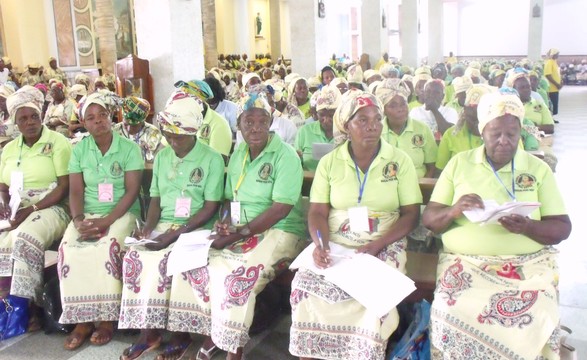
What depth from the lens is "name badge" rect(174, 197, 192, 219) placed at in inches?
138

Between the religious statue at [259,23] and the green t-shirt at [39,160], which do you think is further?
the religious statue at [259,23]

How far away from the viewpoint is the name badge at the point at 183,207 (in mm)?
3512

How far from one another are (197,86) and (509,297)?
3.60 metres

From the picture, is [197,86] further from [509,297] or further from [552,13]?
[552,13]

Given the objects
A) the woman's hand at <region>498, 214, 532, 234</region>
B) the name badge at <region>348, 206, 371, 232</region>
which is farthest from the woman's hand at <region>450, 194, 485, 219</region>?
the name badge at <region>348, 206, 371, 232</region>

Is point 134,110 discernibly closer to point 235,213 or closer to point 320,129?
point 320,129

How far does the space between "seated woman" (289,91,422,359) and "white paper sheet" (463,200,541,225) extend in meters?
0.46

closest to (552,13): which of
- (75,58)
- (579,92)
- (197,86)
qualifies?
(579,92)

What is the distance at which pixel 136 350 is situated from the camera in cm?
328

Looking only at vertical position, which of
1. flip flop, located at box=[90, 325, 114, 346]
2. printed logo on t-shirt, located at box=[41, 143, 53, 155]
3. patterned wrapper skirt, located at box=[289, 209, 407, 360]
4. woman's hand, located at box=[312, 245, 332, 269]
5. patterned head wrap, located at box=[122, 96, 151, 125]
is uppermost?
patterned head wrap, located at box=[122, 96, 151, 125]

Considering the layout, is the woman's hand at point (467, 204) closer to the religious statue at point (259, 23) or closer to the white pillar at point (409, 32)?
the white pillar at point (409, 32)

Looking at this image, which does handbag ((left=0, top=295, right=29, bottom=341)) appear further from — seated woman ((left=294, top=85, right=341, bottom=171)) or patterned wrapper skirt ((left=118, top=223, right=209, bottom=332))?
seated woman ((left=294, top=85, right=341, bottom=171))

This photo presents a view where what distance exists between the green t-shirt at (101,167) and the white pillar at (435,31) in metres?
20.6

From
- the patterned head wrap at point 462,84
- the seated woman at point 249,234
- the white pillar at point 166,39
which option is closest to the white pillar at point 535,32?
the patterned head wrap at point 462,84
